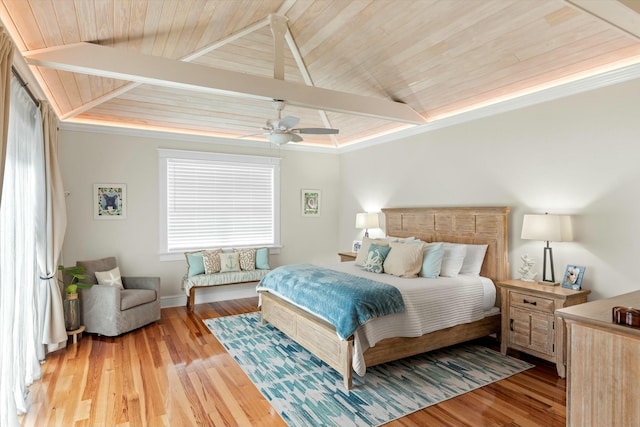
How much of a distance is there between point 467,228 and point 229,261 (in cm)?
355

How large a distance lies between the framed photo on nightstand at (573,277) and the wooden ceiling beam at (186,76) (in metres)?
2.61

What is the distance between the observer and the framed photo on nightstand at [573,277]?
336 cm

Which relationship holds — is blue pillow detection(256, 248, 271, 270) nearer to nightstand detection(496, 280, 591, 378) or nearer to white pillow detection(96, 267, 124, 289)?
white pillow detection(96, 267, 124, 289)

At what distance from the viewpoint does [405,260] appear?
4121 millimetres

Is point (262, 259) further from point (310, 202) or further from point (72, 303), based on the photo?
point (72, 303)

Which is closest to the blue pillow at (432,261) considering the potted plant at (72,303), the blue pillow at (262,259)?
the blue pillow at (262,259)

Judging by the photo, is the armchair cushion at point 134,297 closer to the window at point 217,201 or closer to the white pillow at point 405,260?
the window at point 217,201

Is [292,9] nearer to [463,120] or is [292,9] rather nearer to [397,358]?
[463,120]

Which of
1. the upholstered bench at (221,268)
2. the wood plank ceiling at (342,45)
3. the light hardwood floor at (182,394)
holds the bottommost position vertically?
the light hardwood floor at (182,394)

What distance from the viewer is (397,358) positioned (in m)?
3.33

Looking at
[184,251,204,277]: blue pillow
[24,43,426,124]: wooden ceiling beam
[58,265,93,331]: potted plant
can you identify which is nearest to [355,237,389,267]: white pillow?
[24,43,426,124]: wooden ceiling beam

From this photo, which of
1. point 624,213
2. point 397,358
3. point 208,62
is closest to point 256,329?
point 397,358

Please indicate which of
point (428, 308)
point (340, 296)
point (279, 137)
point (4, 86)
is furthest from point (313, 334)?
point (4, 86)

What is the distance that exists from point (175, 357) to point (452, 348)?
2979 millimetres
